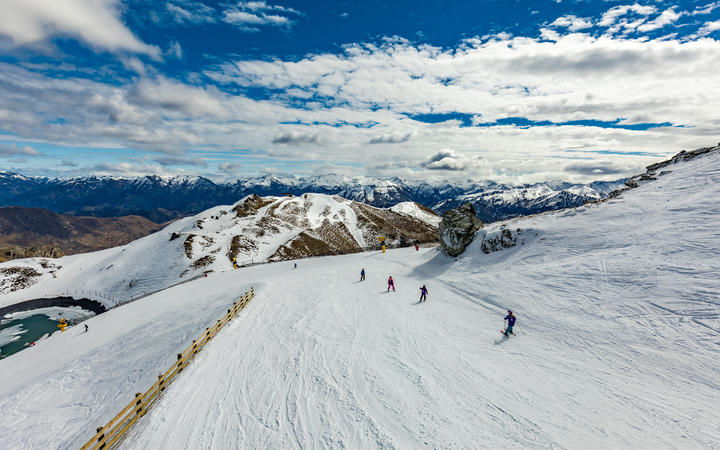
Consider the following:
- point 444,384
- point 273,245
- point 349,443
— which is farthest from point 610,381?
point 273,245

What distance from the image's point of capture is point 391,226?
148125 millimetres

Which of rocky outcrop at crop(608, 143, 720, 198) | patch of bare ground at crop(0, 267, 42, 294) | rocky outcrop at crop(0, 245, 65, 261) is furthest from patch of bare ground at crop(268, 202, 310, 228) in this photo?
rocky outcrop at crop(0, 245, 65, 261)

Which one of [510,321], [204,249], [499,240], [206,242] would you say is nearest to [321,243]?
[206,242]

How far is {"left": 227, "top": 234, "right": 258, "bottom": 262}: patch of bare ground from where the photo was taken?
83.5 m

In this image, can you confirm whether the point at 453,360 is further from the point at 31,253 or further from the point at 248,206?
the point at 31,253

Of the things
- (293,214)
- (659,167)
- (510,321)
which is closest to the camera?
(510,321)

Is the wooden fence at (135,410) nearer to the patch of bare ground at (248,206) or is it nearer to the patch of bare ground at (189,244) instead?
the patch of bare ground at (189,244)

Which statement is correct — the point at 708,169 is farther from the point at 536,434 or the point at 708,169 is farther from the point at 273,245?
the point at 273,245

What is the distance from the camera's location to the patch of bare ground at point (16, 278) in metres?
81.1

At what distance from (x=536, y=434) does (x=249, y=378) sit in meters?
12.9

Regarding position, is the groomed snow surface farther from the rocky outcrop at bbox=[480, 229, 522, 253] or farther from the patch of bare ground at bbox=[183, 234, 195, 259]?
the patch of bare ground at bbox=[183, 234, 195, 259]

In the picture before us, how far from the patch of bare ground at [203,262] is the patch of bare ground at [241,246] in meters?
4.77

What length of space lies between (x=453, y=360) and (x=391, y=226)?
438 ft

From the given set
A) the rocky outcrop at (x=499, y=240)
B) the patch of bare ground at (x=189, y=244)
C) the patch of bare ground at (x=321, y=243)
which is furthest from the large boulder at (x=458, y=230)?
the patch of bare ground at (x=189, y=244)
